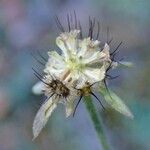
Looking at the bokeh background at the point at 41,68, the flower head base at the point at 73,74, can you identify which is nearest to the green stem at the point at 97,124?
the flower head base at the point at 73,74

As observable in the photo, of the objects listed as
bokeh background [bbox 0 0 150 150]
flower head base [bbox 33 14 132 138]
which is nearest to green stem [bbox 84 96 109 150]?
flower head base [bbox 33 14 132 138]

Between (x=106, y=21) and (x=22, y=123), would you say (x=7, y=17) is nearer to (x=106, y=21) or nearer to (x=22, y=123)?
(x=106, y=21)

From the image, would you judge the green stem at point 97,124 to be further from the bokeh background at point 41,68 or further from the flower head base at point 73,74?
the bokeh background at point 41,68

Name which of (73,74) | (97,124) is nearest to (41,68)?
(73,74)

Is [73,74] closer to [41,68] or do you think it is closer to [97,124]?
[97,124]

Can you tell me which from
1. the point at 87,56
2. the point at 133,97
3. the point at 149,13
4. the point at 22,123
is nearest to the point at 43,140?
the point at 22,123
